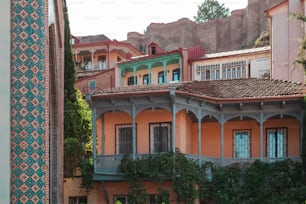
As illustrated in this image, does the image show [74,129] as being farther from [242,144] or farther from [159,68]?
[159,68]

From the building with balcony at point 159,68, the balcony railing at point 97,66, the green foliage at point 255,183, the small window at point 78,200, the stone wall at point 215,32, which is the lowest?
the small window at point 78,200

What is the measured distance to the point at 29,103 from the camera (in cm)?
1037

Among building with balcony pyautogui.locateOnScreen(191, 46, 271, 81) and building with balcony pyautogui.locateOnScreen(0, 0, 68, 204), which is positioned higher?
building with balcony pyautogui.locateOnScreen(191, 46, 271, 81)

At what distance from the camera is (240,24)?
68625 millimetres

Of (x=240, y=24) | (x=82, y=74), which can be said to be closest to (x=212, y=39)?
(x=240, y=24)

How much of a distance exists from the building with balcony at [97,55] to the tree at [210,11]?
1207 inches

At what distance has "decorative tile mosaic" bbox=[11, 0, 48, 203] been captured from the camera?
10156mm

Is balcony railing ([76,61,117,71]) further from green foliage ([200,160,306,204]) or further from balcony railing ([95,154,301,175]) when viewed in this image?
green foliage ([200,160,306,204])

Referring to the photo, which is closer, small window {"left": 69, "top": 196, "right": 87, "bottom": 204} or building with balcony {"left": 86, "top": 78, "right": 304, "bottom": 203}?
building with balcony {"left": 86, "top": 78, "right": 304, "bottom": 203}

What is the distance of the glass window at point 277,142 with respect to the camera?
26.0 meters

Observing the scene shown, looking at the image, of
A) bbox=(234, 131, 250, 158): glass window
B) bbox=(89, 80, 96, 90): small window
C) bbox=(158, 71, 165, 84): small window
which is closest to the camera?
bbox=(234, 131, 250, 158): glass window
